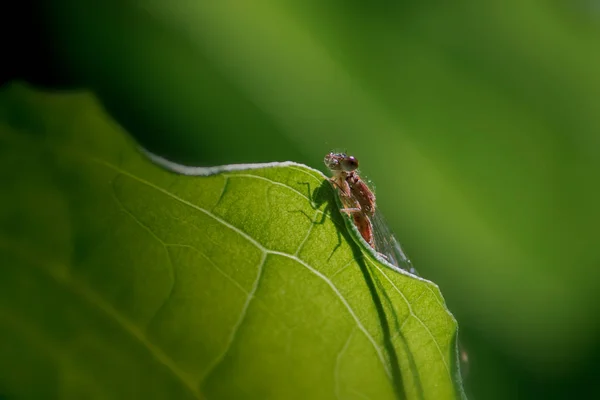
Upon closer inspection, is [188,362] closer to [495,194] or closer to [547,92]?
A: [495,194]

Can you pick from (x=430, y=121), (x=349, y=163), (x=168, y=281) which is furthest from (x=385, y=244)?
(x=168, y=281)

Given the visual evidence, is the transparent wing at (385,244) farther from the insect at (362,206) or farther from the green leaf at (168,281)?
the green leaf at (168,281)

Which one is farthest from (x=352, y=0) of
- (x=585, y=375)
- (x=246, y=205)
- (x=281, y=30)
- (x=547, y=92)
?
(x=246, y=205)

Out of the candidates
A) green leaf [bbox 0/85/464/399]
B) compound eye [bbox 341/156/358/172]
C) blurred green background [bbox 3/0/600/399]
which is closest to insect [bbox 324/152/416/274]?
compound eye [bbox 341/156/358/172]

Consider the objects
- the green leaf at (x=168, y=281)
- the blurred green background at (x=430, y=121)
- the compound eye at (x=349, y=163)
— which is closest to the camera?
the green leaf at (x=168, y=281)

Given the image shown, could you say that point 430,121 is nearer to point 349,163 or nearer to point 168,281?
point 349,163

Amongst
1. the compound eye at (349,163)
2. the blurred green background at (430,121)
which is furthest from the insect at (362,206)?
the blurred green background at (430,121)

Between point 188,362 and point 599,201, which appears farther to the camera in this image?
point 599,201
